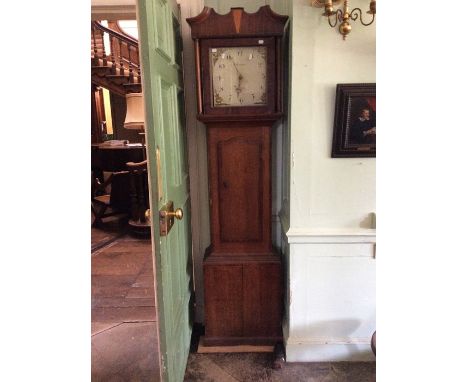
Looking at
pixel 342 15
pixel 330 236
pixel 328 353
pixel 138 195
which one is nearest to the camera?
pixel 342 15

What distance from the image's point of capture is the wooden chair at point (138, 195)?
409 centimetres

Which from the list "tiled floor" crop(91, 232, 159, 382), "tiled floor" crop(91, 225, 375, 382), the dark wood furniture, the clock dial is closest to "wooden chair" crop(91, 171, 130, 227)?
the dark wood furniture

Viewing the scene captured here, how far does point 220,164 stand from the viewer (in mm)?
1875

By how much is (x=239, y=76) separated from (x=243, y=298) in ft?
4.08

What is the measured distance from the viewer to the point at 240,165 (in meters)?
1.87

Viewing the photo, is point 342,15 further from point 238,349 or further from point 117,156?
point 117,156

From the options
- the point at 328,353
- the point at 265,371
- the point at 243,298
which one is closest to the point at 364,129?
the point at 243,298

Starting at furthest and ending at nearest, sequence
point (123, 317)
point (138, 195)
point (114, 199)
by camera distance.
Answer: point (114, 199) → point (138, 195) → point (123, 317)

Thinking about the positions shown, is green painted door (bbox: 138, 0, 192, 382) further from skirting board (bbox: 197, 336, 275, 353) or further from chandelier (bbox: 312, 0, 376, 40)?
chandelier (bbox: 312, 0, 376, 40)
